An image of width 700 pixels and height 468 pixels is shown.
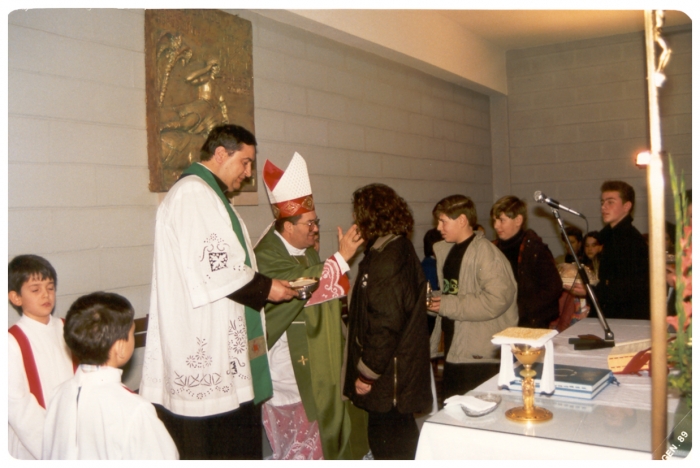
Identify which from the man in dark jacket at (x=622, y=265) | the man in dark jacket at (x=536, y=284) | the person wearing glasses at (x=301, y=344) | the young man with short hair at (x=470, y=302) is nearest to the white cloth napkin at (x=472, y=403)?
the young man with short hair at (x=470, y=302)

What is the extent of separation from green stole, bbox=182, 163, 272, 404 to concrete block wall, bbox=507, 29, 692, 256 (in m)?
4.62

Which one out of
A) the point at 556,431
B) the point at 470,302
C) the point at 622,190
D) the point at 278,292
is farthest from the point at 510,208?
the point at 556,431

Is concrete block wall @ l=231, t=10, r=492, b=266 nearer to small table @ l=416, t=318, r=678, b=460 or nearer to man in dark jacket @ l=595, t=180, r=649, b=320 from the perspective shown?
man in dark jacket @ l=595, t=180, r=649, b=320

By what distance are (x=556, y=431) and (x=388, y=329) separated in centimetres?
101

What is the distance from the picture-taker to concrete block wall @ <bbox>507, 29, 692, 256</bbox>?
6309 millimetres

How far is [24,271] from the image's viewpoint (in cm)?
227

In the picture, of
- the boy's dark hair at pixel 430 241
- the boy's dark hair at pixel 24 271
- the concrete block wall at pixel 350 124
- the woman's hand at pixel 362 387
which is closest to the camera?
the boy's dark hair at pixel 24 271

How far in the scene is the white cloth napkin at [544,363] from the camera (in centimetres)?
180

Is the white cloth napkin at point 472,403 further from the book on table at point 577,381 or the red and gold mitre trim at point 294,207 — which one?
the red and gold mitre trim at point 294,207

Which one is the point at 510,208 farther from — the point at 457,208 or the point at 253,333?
the point at 253,333

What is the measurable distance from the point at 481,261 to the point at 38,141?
1957mm

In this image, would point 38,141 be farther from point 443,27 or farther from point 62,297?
point 443,27

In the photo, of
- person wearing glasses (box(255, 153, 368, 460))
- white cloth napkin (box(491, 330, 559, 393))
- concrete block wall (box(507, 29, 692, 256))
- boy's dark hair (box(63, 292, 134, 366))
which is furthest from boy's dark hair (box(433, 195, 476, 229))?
concrete block wall (box(507, 29, 692, 256))

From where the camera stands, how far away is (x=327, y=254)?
437 cm
